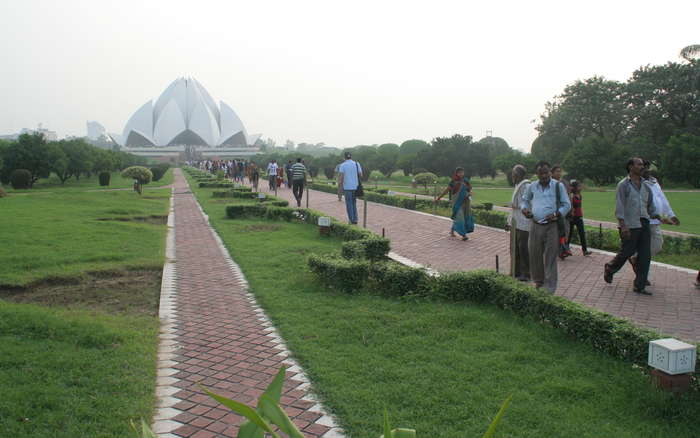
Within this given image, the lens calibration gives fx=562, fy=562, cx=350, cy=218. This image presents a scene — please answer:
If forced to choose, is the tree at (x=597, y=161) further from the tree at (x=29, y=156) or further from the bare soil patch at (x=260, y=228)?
the tree at (x=29, y=156)

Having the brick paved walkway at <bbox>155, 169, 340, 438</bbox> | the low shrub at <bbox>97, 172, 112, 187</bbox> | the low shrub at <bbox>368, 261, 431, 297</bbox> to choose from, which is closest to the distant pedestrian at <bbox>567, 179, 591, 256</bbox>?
the low shrub at <bbox>368, 261, 431, 297</bbox>

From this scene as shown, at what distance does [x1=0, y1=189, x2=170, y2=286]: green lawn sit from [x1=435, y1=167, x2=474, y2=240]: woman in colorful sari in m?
4.21

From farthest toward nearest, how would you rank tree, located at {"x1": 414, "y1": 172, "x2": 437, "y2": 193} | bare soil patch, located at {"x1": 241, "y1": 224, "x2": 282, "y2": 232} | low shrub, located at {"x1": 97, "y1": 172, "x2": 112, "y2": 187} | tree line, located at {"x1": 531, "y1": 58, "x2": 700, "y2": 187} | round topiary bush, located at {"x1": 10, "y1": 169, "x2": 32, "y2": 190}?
low shrub, located at {"x1": 97, "y1": 172, "x2": 112, "y2": 187} < tree line, located at {"x1": 531, "y1": 58, "x2": 700, "y2": 187} < tree, located at {"x1": 414, "y1": 172, "x2": 437, "y2": 193} < round topiary bush, located at {"x1": 10, "y1": 169, "x2": 32, "y2": 190} < bare soil patch, located at {"x1": 241, "y1": 224, "x2": 282, "y2": 232}

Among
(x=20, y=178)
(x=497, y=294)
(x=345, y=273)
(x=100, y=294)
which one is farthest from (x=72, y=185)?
(x=497, y=294)

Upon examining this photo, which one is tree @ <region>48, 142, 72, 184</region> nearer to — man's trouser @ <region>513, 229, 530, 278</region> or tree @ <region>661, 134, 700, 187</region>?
man's trouser @ <region>513, 229, 530, 278</region>

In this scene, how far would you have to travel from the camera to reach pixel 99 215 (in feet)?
37.8

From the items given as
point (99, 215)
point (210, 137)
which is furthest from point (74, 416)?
point (210, 137)

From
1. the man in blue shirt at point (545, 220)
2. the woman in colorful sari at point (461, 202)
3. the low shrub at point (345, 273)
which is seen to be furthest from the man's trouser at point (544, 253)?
the woman in colorful sari at point (461, 202)

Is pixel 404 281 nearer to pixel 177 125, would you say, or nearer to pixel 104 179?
pixel 104 179

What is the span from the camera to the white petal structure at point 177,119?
72812 millimetres

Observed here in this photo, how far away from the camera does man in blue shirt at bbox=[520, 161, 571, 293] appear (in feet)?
15.5

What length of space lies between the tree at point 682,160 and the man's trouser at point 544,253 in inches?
975

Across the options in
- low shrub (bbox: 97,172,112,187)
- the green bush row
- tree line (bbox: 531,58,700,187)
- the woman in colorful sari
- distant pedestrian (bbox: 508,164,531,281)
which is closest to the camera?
the green bush row

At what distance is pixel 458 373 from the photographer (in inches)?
124
